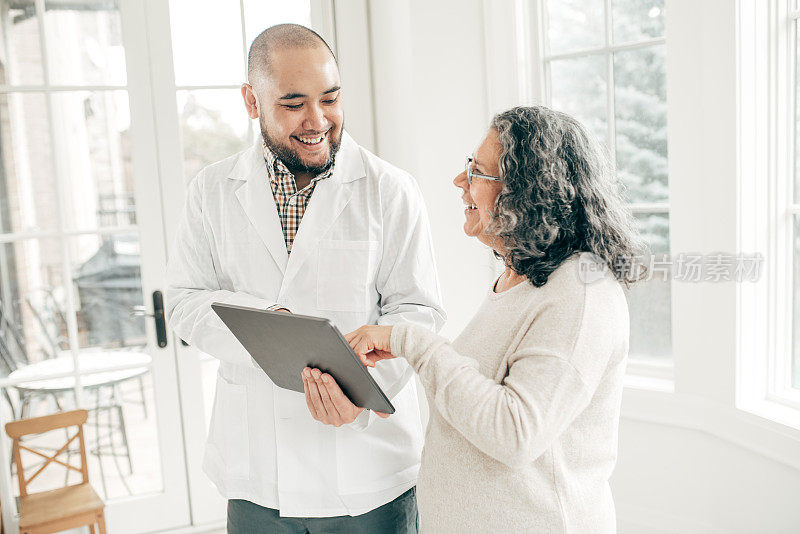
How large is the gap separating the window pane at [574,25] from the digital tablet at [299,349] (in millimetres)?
1848

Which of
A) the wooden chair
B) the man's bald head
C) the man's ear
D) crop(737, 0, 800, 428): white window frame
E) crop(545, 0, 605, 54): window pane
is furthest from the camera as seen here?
crop(545, 0, 605, 54): window pane

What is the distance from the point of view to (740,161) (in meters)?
2.07

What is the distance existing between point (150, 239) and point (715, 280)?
2.01 m

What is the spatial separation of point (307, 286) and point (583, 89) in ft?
5.23

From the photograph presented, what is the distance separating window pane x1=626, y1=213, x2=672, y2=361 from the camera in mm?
2477

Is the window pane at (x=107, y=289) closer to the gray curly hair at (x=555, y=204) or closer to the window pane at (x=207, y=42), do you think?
the window pane at (x=207, y=42)

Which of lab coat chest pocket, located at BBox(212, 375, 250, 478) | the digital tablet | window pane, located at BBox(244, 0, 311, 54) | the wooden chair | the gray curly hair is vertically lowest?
the wooden chair

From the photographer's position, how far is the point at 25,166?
2488mm

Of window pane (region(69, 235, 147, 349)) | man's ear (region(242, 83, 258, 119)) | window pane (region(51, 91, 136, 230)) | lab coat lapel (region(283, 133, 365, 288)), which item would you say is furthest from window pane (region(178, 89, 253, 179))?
lab coat lapel (region(283, 133, 365, 288))

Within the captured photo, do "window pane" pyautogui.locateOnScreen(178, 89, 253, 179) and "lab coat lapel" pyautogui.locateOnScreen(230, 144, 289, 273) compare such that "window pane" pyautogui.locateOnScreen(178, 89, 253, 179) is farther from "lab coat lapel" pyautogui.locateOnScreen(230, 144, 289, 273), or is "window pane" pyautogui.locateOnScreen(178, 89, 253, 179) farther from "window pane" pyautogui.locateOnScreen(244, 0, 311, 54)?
"lab coat lapel" pyautogui.locateOnScreen(230, 144, 289, 273)

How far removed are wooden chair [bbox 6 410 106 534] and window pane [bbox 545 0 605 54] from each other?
2.22 m

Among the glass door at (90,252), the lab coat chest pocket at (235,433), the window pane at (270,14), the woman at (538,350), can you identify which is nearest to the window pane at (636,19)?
the window pane at (270,14)

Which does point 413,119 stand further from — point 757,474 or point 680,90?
point 757,474

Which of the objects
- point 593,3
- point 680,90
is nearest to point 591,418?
point 680,90
